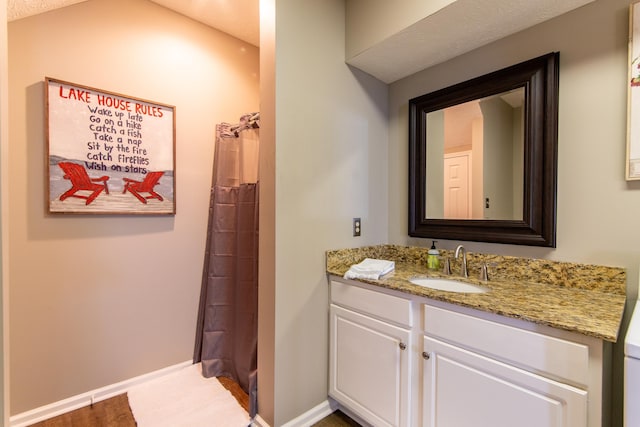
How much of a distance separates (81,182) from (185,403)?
147cm

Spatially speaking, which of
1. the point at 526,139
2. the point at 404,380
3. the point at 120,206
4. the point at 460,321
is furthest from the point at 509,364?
the point at 120,206

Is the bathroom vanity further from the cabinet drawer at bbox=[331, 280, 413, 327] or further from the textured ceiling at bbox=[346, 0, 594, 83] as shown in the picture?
the textured ceiling at bbox=[346, 0, 594, 83]

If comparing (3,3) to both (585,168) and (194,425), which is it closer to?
(194,425)

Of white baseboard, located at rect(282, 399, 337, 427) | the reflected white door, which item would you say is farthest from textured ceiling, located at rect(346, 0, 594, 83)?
white baseboard, located at rect(282, 399, 337, 427)

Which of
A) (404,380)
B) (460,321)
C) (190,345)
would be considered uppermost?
(460,321)

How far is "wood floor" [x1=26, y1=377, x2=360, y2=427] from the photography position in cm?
154

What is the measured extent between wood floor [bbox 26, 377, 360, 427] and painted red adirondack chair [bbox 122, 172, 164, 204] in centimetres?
125

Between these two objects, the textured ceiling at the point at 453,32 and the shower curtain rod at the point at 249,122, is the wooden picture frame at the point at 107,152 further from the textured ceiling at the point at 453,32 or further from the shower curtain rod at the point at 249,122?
the textured ceiling at the point at 453,32

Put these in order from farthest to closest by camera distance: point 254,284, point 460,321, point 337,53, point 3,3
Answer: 1. point 254,284
2. point 337,53
3. point 460,321
4. point 3,3

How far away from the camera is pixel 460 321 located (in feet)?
3.66

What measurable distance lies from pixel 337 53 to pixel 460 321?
5.21ft

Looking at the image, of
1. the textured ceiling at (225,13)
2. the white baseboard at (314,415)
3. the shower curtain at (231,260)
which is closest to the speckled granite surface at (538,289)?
the shower curtain at (231,260)

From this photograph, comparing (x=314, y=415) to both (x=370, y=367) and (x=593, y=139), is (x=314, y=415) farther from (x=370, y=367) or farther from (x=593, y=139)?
(x=593, y=139)

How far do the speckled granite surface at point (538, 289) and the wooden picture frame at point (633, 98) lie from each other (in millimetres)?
Result: 449
